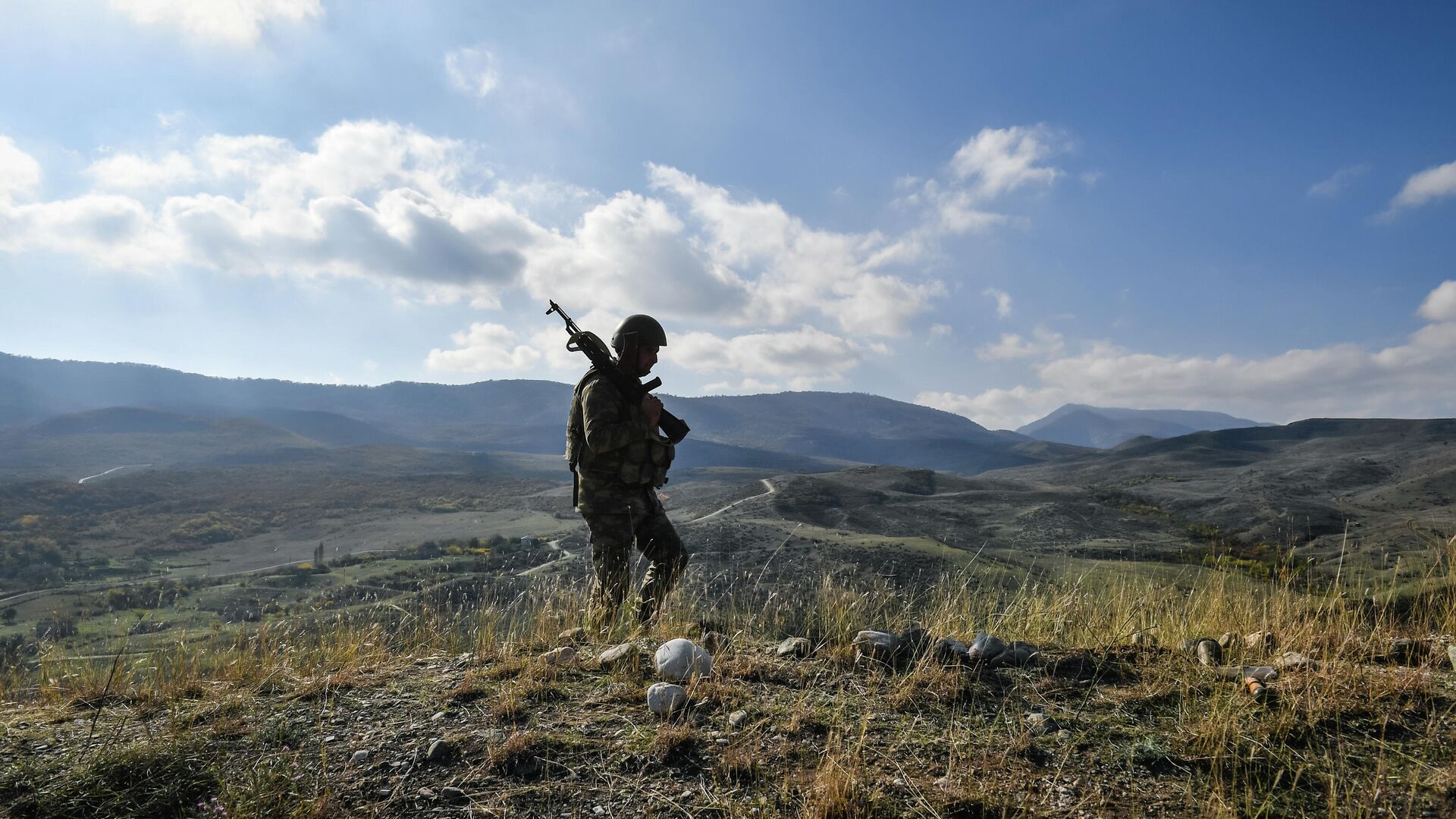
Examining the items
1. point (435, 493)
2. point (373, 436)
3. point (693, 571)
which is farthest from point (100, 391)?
point (693, 571)

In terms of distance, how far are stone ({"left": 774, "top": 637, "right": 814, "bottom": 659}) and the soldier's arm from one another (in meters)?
1.97

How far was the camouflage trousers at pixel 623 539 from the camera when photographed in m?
5.46

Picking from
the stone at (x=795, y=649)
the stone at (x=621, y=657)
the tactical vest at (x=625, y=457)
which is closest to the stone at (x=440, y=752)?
the stone at (x=621, y=657)

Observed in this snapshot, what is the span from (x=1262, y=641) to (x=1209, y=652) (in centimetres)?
56

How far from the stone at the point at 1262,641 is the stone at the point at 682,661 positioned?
3352mm

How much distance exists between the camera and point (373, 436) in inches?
6457

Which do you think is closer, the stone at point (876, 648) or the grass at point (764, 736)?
the grass at point (764, 736)

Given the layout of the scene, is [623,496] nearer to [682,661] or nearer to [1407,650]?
[682,661]

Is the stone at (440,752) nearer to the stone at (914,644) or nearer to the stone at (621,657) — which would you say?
the stone at (621,657)

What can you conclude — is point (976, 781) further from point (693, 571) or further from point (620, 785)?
point (693, 571)

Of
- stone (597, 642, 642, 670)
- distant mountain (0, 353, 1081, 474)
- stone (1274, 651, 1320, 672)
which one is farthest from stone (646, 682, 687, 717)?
distant mountain (0, 353, 1081, 474)

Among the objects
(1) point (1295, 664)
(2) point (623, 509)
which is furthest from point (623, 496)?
(1) point (1295, 664)

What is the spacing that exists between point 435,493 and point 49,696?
5464 centimetres

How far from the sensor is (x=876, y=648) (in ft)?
13.5
